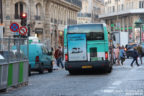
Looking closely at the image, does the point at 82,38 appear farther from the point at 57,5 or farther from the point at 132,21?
the point at 132,21

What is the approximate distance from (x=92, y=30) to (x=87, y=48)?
3.05ft

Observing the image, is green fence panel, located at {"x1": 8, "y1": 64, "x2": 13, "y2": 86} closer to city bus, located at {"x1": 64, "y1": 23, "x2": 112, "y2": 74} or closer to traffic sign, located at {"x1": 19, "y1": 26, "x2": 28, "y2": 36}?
city bus, located at {"x1": 64, "y1": 23, "x2": 112, "y2": 74}

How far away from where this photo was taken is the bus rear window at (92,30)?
86.2 ft

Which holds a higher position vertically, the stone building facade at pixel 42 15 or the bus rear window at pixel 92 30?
the stone building facade at pixel 42 15

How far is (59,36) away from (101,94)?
55588mm

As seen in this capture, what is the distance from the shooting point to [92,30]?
26.3m

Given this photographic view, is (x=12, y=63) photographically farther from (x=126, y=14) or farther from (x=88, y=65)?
(x=126, y=14)

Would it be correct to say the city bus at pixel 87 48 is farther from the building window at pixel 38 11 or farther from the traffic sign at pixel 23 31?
the building window at pixel 38 11

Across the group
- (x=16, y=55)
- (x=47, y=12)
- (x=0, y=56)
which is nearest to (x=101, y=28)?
(x=16, y=55)

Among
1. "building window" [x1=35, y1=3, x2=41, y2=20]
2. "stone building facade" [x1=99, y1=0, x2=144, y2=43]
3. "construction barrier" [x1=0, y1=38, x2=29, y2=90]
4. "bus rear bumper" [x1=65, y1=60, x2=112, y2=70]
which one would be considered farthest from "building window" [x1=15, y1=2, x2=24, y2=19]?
"stone building facade" [x1=99, y1=0, x2=144, y2=43]

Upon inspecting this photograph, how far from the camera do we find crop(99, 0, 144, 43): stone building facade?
128 metres

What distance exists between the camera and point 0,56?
1684 cm

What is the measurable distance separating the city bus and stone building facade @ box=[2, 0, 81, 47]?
77.2 feet

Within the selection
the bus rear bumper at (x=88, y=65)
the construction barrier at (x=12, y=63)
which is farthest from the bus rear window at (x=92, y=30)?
the construction barrier at (x=12, y=63)
